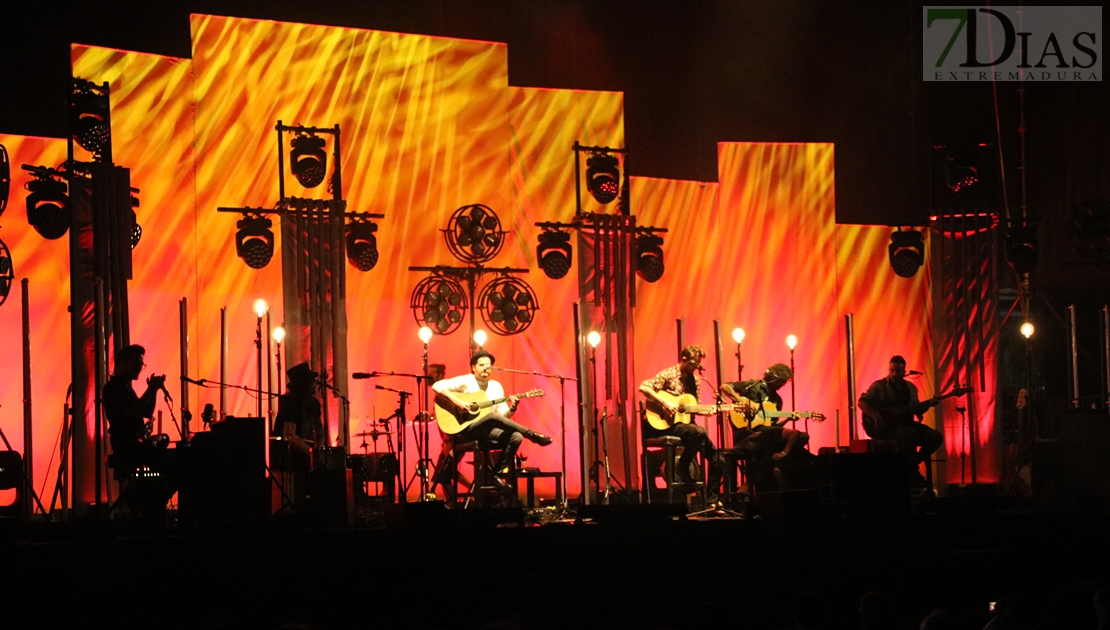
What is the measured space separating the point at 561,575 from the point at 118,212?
14.7ft

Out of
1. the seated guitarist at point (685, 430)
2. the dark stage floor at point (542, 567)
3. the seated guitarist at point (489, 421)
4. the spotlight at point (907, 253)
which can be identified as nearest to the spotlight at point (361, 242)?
the seated guitarist at point (489, 421)

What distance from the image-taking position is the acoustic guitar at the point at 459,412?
10094 mm

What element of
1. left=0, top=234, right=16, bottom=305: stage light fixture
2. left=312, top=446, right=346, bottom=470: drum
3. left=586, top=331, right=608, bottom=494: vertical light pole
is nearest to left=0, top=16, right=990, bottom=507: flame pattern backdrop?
left=0, top=234, right=16, bottom=305: stage light fixture

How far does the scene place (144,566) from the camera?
20.3 feet

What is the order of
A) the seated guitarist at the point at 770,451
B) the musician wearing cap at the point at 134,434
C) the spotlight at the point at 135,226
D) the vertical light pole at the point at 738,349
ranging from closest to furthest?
the musician wearing cap at the point at 134,434, the spotlight at the point at 135,226, the seated guitarist at the point at 770,451, the vertical light pole at the point at 738,349

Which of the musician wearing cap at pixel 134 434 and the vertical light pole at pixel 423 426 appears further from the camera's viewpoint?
the vertical light pole at pixel 423 426

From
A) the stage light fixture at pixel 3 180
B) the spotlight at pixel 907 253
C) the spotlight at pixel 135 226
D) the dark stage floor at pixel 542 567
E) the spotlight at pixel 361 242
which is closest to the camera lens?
the dark stage floor at pixel 542 567

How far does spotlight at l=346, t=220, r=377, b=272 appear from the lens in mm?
11000

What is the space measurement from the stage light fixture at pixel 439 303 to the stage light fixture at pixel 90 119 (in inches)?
132

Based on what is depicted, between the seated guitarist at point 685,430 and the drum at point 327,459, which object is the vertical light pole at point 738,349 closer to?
the seated guitarist at point 685,430

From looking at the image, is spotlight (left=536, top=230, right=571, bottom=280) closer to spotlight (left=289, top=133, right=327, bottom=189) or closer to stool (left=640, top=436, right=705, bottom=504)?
stool (left=640, top=436, right=705, bottom=504)

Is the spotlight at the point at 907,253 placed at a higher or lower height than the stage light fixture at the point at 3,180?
lower

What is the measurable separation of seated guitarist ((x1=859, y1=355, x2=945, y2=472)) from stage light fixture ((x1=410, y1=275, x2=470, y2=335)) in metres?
3.79

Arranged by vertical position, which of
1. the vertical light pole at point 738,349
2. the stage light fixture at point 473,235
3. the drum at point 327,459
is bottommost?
the drum at point 327,459
